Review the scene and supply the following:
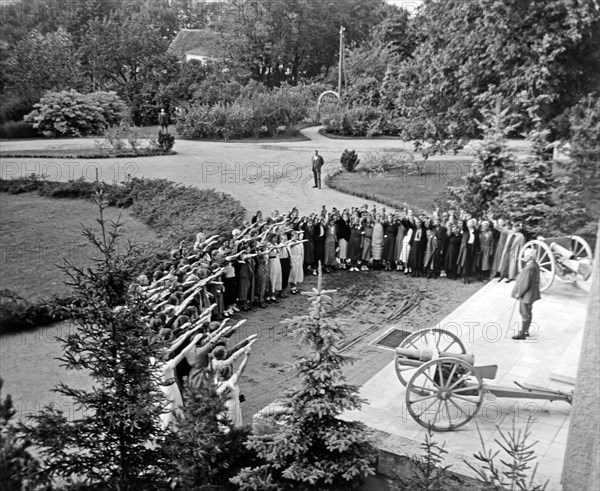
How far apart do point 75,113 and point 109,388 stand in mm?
3501

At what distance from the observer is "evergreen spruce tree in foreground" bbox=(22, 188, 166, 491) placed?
5.22 meters

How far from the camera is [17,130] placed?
6.73m

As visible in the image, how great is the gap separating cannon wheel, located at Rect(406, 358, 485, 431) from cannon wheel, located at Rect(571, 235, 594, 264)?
581 cm

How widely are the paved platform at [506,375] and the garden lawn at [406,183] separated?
3.87 m

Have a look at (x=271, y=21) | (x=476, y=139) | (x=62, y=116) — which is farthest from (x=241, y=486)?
(x=476, y=139)

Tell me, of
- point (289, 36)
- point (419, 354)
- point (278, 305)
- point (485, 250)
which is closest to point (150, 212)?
point (289, 36)

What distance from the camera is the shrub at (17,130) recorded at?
6.58m

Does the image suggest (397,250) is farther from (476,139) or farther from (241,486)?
(241,486)

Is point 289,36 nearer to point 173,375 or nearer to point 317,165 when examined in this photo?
point 173,375

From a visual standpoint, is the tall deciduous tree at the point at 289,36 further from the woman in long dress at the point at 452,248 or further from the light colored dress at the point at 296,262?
the woman in long dress at the point at 452,248

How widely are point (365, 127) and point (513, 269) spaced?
4811mm

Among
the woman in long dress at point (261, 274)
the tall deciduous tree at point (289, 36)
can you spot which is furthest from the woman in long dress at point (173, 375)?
the woman in long dress at point (261, 274)

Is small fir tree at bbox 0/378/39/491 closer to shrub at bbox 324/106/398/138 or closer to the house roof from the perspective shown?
the house roof

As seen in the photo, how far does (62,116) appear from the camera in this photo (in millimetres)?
7070
